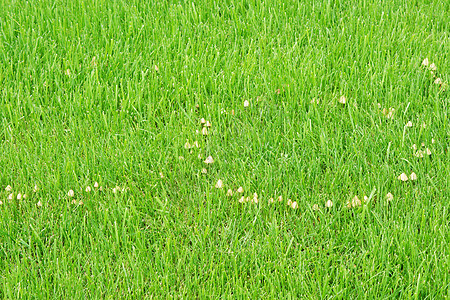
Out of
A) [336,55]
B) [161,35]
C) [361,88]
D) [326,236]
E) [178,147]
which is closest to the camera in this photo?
[326,236]

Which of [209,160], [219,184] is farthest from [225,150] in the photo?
[219,184]

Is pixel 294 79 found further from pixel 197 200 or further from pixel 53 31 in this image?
pixel 53 31

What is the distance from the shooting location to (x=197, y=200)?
10.1 ft

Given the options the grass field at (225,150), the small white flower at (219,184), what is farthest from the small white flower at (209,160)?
the small white flower at (219,184)

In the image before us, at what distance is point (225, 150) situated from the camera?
3375 mm

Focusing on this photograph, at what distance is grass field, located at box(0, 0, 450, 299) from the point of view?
268 cm

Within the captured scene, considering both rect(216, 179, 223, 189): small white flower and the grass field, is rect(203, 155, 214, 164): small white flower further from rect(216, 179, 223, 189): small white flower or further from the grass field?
rect(216, 179, 223, 189): small white flower

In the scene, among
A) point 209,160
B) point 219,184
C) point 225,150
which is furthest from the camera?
point 225,150

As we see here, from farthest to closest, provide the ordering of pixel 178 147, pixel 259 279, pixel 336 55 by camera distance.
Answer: pixel 336 55, pixel 178 147, pixel 259 279

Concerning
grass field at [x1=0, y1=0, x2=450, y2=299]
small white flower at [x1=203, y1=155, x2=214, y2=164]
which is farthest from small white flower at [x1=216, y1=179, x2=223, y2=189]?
small white flower at [x1=203, y1=155, x2=214, y2=164]

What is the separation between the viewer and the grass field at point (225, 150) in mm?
2684

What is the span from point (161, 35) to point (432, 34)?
218 centimetres

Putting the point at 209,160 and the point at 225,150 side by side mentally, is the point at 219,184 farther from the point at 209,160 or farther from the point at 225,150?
the point at 225,150

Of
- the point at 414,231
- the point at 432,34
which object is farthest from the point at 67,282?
the point at 432,34
